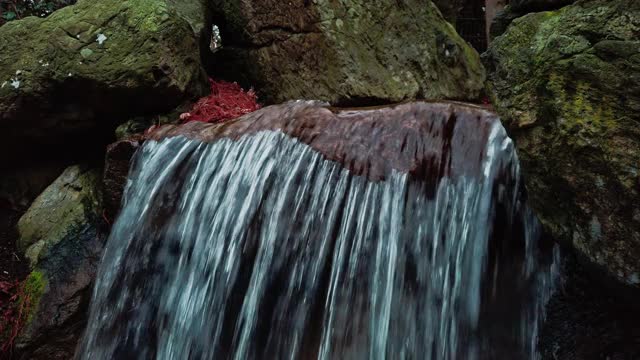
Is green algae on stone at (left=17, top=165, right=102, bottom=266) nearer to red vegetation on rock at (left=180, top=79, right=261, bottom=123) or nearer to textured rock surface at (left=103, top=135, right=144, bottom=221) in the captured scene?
textured rock surface at (left=103, top=135, right=144, bottom=221)

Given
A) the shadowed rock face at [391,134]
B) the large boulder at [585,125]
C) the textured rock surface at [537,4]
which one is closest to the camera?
the large boulder at [585,125]

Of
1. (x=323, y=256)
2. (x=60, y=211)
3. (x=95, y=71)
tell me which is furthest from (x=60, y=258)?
(x=323, y=256)

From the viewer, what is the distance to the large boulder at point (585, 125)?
1864 millimetres

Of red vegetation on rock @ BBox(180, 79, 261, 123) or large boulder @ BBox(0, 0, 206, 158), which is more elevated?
large boulder @ BBox(0, 0, 206, 158)

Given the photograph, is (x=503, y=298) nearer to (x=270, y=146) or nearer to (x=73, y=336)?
(x=270, y=146)

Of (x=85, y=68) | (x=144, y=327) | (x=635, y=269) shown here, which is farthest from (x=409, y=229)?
(x=85, y=68)

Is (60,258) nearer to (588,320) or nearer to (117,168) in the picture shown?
(117,168)

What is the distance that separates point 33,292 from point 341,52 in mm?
2970

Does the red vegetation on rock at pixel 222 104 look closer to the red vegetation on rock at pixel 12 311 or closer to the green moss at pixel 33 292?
the green moss at pixel 33 292

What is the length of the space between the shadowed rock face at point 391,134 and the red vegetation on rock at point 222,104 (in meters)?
0.65

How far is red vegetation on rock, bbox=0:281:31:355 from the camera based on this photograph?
13.0 ft

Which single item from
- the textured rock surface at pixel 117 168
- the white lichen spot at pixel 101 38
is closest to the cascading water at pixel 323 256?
the textured rock surface at pixel 117 168

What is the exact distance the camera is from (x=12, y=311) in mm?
4117

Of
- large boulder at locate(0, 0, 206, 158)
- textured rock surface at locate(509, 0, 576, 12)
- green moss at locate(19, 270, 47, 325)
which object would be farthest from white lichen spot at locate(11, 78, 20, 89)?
textured rock surface at locate(509, 0, 576, 12)
